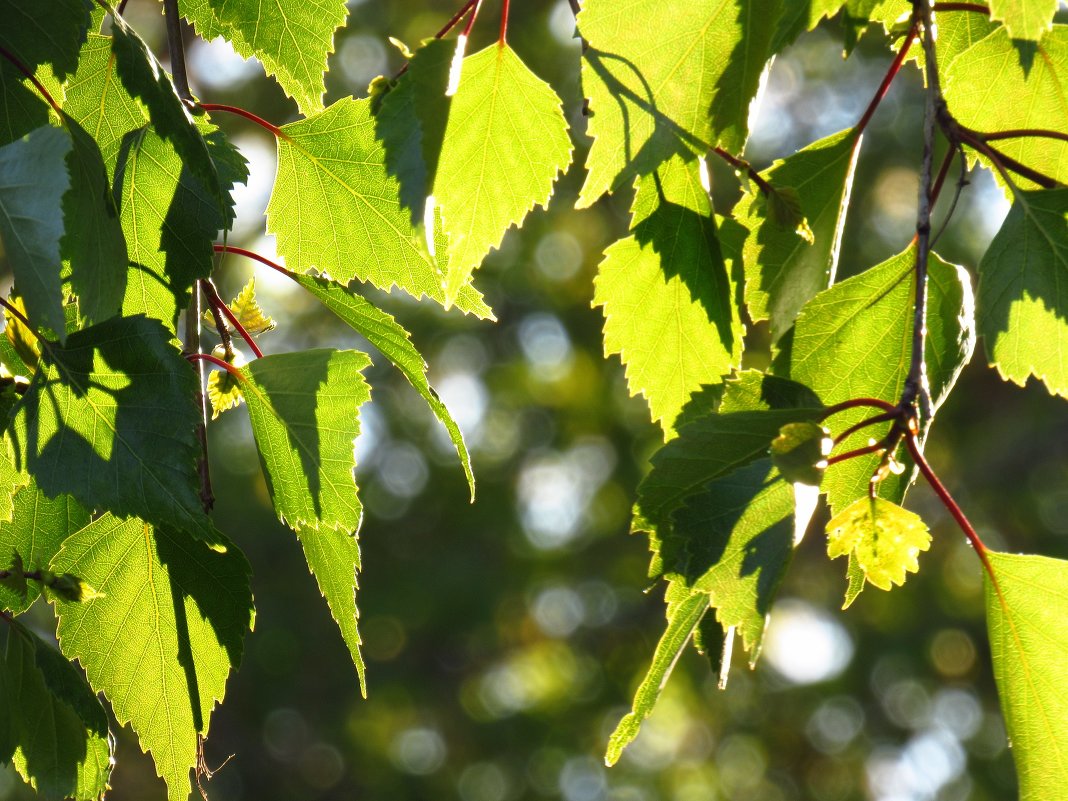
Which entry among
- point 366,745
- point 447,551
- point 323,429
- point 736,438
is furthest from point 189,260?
point 366,745

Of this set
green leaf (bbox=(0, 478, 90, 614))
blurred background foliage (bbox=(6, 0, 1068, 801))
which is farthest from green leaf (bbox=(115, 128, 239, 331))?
blurred background foliage (bbox=(6, 0, 1068, 801))

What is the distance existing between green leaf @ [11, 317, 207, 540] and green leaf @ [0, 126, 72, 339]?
0.26ft

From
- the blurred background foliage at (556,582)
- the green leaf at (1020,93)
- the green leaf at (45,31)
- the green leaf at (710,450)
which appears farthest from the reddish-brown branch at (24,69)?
the blurred background foliage at (556,582)

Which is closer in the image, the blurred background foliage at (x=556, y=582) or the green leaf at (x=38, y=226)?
the green leaf at (x=38, y=226)

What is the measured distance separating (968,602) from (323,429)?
5.79 meters

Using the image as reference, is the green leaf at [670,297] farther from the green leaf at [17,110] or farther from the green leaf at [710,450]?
the green leaf at [17,110]

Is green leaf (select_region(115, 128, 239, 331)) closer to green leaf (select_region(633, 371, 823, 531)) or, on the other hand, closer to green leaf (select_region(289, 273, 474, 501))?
green leaf (select_region(289, 273, 474, 501))

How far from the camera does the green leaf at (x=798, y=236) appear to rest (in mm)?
677

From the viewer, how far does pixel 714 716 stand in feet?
20.7

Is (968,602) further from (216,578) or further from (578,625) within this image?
(216,578)

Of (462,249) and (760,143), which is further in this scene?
(760,143)

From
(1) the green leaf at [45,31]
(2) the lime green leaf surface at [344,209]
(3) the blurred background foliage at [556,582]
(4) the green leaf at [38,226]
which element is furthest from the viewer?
(3) the blurred background foliage at [556,582]

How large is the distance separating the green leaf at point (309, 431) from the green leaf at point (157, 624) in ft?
0.19

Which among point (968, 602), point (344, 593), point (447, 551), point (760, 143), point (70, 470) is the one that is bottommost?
point (968, 602)
